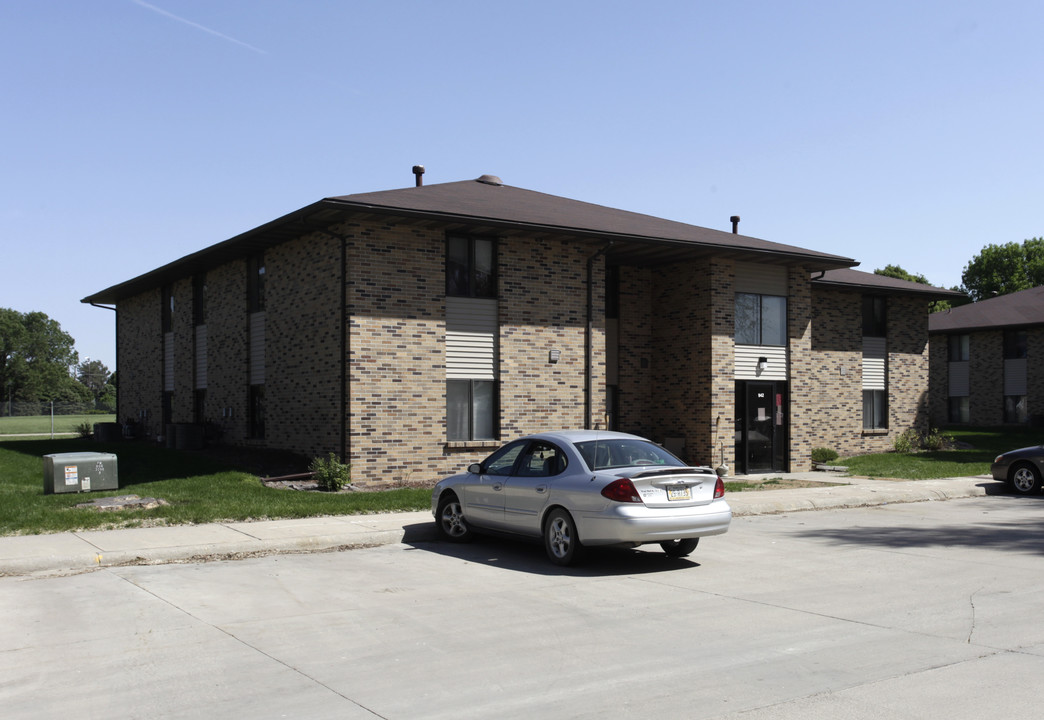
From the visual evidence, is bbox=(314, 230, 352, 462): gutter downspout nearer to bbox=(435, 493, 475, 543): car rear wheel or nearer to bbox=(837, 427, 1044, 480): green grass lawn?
bbox=(435, 493, 475, 543): car rear wheel

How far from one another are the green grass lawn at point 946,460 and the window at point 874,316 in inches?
152

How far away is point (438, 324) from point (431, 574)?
30.6 feet

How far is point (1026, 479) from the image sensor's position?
19.2 metres

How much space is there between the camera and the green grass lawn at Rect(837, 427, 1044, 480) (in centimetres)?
2297

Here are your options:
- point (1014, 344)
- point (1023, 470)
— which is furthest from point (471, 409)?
point (1014, 344)

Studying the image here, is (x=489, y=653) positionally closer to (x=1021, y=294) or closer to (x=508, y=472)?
(x=508, y=472)

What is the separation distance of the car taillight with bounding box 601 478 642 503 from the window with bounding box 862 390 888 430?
826 inches

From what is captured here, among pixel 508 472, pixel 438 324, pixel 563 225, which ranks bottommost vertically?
pixel 508 472

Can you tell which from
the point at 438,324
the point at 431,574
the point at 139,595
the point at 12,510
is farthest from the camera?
the point at 438,324

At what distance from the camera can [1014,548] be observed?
38.2 feet

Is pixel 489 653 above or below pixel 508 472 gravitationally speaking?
below

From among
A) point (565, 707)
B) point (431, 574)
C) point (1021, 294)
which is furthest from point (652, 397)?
point (1021, 294)

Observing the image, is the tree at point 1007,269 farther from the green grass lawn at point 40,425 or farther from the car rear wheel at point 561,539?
the car rear wheel at point 561,539

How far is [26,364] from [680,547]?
11753 centimetres
